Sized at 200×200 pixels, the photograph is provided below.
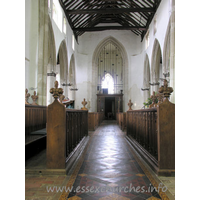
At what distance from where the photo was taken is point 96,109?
17312 millimetres

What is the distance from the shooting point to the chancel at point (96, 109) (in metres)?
2.25

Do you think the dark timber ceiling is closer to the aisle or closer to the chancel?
the chancel

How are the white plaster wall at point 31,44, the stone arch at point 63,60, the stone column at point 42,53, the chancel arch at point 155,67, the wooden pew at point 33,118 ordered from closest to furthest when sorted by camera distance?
the wooden pew at point 33,118 < the white plaster wall at point 31,44 < the stone column at point 42,53 < the stone arch at point 63,60 < the chancel arch at point 155,67

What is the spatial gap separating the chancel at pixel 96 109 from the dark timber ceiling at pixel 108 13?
0.32 feet

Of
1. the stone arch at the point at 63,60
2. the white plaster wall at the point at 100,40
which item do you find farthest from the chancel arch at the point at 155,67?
the stone arch at the point at 63,60

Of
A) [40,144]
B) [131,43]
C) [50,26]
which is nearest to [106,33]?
[131,43]

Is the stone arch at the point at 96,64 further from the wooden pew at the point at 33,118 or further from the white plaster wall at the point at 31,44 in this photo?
the wooden pew at the point at 33,118

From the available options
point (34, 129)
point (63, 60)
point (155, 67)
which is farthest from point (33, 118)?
point (155, 67)

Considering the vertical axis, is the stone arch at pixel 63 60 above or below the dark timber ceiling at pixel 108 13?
below

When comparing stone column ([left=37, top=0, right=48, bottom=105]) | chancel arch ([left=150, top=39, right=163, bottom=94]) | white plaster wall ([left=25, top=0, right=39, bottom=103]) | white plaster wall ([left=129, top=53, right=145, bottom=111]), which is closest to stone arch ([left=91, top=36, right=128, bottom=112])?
white plaster wall ([left=129, top=53, right=145, bottom=111])

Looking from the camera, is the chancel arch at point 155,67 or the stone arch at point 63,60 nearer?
the stone arch at point 63,60

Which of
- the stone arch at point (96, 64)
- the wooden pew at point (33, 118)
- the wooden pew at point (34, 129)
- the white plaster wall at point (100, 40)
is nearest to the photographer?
the wooden pew at point (34, 129)
